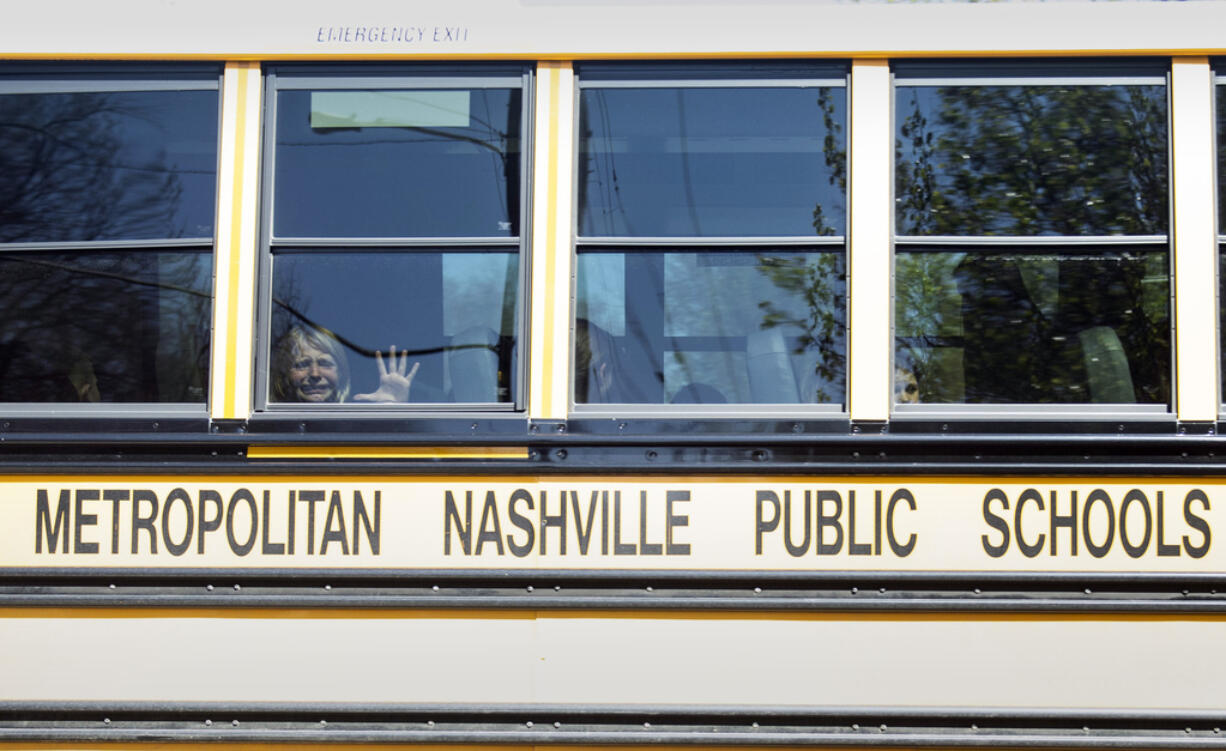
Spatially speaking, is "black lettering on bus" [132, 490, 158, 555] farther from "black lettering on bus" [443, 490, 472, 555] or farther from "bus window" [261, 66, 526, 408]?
"black lettering on bus" [443, 490, 472, 555]

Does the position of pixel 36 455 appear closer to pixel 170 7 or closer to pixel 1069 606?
pixel 170 7

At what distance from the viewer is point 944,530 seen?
2.13m

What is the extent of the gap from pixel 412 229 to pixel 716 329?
75 cm

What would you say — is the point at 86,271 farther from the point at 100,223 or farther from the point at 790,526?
the point at 790,526

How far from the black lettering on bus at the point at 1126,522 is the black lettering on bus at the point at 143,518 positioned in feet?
7.08

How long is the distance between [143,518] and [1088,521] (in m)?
2.12

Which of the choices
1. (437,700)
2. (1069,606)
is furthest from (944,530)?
(437,700)

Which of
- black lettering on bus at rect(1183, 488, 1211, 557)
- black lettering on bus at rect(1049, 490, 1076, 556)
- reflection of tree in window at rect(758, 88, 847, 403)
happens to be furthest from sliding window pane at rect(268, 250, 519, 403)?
black lettering on bus at rect(1183, 488, 1211, 557)

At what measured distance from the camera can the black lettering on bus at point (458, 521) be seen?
2.16m

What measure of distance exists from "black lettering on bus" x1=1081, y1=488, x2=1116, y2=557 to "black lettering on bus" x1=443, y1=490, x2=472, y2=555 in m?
1.36

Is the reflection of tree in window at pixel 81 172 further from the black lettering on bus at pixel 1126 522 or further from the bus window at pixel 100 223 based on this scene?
the black lettering on bus at pixel 1126 522

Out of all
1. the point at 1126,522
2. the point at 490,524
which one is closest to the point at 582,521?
the point at 490,524

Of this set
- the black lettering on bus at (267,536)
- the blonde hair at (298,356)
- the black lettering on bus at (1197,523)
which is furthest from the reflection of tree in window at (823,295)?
the black lettering on bus at (267,536)

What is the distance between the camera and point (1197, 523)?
211 cm
